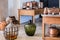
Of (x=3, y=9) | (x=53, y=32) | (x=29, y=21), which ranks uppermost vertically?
(x=3, y=9)

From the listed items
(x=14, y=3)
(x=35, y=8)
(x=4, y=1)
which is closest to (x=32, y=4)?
(x=35, y=8)

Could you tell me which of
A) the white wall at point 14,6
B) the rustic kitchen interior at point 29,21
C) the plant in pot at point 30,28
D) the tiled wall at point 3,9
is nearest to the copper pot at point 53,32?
Result: the rustic kitchen interior at point 29,21

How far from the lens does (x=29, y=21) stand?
4473 millimetres

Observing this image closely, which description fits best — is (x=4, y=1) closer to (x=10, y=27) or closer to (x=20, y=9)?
(x=20, y=9)

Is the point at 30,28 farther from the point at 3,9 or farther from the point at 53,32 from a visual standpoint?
the point at 3,9

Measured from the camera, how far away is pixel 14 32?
10.9ft

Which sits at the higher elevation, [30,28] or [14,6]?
[14,6]

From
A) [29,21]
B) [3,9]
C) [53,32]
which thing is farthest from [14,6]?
[53,32]

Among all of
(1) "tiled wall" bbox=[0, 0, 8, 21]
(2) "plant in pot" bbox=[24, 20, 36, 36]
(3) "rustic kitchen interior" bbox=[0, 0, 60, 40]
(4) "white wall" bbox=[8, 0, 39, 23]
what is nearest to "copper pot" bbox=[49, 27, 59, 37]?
(3) "rustic kitchen interior" bbox=[0, 0, 60, 40]

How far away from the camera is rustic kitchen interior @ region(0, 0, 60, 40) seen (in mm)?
3359

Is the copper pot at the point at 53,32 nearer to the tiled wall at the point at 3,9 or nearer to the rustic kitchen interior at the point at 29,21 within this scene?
the rustic kitchen interior at the point at 29,21

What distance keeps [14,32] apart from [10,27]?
137 mm

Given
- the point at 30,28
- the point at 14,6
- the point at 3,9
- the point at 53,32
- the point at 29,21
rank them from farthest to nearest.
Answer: the point at 14,6, the point at 3,9, the point at 29,21, the point at 30,28, the point at 53,32

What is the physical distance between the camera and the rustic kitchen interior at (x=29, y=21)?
11.0ft
